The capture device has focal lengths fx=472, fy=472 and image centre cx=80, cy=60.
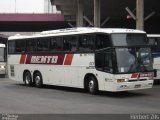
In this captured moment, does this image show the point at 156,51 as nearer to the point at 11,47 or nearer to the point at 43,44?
the point at 43,44

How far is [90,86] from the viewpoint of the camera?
2170 centimetres

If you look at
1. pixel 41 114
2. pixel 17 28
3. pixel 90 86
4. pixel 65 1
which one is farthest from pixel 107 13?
pixel 41 114

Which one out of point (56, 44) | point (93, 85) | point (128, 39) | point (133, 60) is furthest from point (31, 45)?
point (133, 60)

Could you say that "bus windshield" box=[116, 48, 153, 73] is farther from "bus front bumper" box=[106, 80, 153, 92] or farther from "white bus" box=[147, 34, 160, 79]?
"white bus" box=[147, 34, 160, 79]

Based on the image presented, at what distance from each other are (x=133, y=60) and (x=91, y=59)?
82.9 inches

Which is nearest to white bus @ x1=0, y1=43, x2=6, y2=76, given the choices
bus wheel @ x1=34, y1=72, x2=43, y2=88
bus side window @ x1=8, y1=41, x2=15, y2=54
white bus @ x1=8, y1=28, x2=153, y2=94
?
bus side window @ x1=8, y1=41, x2=15, y2=54

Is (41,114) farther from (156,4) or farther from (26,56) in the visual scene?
(156,4)

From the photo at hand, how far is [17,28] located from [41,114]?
75308mm

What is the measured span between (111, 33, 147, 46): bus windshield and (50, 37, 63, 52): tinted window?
4316 mm

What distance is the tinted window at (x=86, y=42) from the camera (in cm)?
2136

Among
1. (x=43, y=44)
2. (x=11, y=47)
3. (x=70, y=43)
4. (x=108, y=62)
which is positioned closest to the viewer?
(x=108, y=62)

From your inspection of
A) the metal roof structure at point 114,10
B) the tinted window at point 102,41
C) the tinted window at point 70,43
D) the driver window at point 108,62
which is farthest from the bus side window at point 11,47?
the metal roof structure at point 114,10

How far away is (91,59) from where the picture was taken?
2145 centimetres

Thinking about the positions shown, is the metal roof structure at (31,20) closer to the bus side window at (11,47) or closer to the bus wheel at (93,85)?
the bus side window at (11,47)
